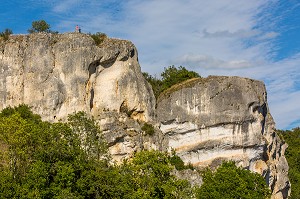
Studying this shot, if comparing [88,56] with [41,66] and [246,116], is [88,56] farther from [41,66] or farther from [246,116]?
[246,116]

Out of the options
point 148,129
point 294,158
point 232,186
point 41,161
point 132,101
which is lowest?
point 232,186

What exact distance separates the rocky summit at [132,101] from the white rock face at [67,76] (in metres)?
0.10

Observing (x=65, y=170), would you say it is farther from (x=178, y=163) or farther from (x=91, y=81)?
(x=178, y=163)

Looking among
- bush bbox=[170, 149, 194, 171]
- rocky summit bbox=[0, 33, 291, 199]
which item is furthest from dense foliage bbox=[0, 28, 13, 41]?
bush bbox=[170, 149, 194, 171]

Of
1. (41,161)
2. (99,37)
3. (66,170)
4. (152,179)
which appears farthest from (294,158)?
(41,161)

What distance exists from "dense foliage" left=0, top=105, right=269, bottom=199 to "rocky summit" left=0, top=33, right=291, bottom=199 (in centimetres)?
1346

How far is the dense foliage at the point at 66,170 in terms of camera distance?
31875mm

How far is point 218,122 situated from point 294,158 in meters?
28.2

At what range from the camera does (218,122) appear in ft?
177

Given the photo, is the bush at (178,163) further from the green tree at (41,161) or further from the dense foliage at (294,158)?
the dense foliage at (294,158)

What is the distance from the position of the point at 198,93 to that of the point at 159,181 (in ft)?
74.2

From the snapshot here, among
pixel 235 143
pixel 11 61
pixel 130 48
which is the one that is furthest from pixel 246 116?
pixel 11 61

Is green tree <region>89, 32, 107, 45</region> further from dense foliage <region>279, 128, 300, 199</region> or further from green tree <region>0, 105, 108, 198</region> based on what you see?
dense foliage <region>279, 128, 300, 199</region>

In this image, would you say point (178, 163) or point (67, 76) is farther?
point (178, 163)
